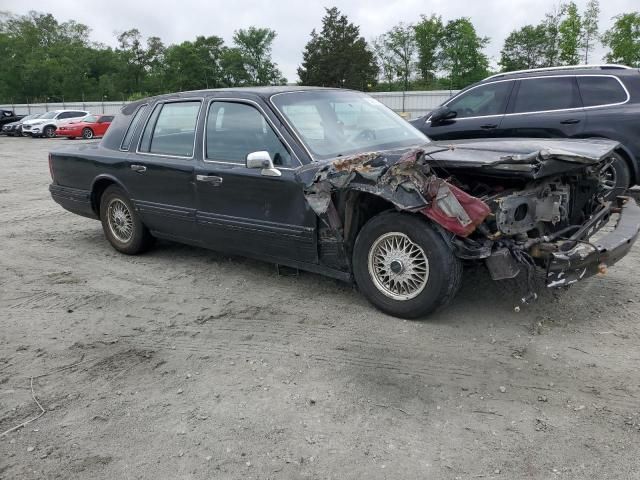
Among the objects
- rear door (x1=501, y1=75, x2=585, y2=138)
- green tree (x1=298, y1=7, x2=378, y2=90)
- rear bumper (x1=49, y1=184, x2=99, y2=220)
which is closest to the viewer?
rear bumper (x1=49, y1=184, x2=99, y2=220)

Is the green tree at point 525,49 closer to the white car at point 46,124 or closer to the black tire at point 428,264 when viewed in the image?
the white car at point 46,124

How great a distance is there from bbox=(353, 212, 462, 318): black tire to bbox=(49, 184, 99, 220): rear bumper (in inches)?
138

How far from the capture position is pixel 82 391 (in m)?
3.27

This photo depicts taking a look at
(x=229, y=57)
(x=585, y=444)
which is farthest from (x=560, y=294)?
(x=229, y=57)

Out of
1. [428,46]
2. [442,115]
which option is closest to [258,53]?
[428,46]

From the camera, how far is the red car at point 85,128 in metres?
28.6

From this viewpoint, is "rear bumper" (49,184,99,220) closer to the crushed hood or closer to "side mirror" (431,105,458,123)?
the crushed hood

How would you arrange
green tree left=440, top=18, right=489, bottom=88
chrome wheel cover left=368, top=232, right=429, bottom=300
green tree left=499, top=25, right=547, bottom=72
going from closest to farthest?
chrome wheel cover left=368, top=232, right=429, bottom=300 → green tree left=499, top=25, right=547, bottom=72 → green tree left=440, top=18, right=489, bottom=88

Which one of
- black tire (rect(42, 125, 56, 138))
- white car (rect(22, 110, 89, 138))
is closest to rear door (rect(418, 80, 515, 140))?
white car (rect(22, 110, 89, 138))

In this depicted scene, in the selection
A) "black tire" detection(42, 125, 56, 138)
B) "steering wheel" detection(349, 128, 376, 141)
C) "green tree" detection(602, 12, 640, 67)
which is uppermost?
"green tree" detection(602, 12, 640, 67)

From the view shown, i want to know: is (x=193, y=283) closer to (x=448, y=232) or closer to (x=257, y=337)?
(x=257, y=337)

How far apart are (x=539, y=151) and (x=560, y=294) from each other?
1.39 metres

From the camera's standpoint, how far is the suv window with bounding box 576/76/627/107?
6.86 metres

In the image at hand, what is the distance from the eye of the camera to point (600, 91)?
698cm
